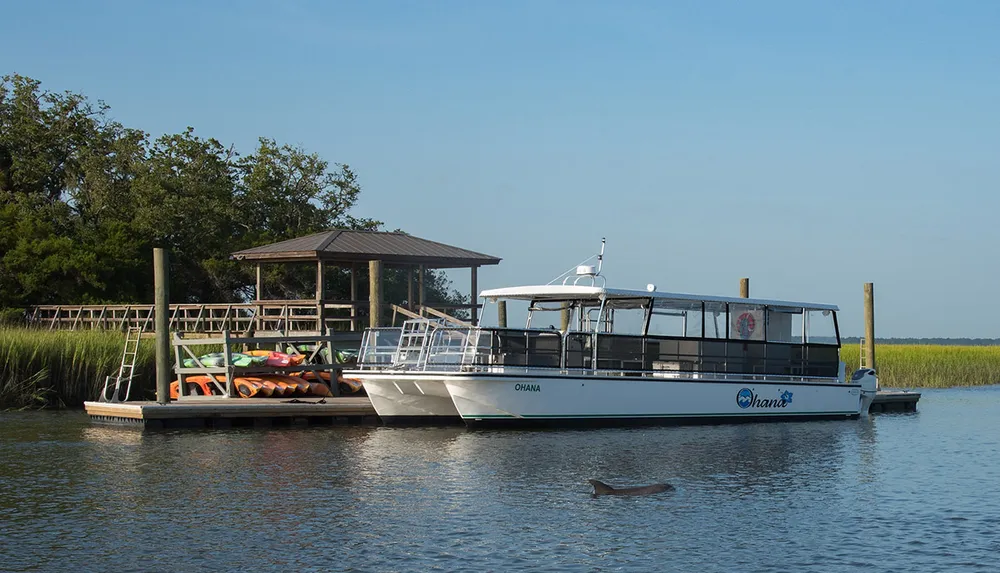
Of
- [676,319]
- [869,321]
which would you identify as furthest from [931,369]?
[676,319]

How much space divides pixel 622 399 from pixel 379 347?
5.62 meters

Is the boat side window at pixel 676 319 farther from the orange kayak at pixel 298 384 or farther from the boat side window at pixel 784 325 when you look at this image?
the orange kayak at pixel 298 384

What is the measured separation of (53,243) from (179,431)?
68.6 ft

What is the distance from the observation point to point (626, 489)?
1852 centimetres

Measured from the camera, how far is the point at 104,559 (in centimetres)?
1398

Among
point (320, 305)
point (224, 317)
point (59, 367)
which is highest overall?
point (320, 305)

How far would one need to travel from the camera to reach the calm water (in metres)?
14.2

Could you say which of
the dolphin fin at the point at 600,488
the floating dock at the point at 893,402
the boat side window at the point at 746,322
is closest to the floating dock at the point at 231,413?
the boat side window at the point at 746,322

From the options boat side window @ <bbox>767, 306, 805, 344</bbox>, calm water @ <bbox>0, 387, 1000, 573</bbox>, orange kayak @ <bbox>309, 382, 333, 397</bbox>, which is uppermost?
boat side window @ <bbox>767, 306, 805, 344</bbox>

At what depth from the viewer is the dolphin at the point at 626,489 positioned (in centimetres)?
1823

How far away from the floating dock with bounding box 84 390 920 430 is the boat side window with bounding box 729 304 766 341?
8.99 metres

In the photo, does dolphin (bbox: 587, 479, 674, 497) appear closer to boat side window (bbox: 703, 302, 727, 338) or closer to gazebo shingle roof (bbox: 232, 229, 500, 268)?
boat side window (bbox: 703, 302, 727, 338)

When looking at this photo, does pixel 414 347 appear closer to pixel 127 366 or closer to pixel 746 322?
pixel 746 322

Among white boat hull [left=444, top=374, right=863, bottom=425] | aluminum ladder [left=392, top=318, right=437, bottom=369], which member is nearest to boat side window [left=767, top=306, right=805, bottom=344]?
white boat hull [left=444, top=374, right=863, bottom=425]
